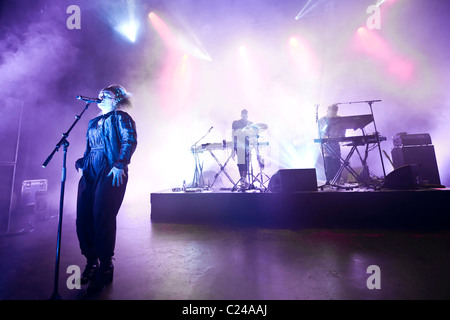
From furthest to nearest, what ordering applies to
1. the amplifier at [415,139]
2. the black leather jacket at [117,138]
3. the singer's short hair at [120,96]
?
1. the amplifier at [415,139]
2. the singer's short hair at [120,96]
3. the black leather jacket at [117,138]

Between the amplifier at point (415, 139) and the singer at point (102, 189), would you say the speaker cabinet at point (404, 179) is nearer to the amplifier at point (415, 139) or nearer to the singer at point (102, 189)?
the amplifier at point (415, 139)

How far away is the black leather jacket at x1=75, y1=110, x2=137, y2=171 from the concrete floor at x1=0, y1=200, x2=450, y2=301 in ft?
3.75

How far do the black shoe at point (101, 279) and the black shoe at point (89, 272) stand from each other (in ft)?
0.28

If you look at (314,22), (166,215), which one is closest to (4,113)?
(166,215)

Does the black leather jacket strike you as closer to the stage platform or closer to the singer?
the singer

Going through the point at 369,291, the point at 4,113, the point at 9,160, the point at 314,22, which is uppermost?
the point at 314,22

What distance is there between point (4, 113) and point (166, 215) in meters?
4.07

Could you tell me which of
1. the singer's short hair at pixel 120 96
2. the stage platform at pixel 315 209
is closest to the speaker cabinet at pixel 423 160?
the stage platform at pixel 315 209

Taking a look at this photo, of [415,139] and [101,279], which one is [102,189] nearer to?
[101,279]

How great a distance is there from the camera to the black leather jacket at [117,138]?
171 cm

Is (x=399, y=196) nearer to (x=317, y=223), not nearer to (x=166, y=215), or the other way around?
(x=317, y=223)

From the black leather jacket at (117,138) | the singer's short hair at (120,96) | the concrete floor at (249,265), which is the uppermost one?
the singer's short hair at (120,96)

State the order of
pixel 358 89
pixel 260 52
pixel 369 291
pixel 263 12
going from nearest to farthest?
pixel 369 291, pixel 263 12, pixel 358 89, pixel 260 52

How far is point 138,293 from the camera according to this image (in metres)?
1.47
